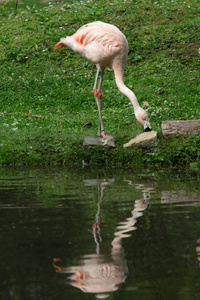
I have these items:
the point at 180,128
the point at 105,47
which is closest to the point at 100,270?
the point at 180,128

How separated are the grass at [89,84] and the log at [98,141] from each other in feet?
0.35

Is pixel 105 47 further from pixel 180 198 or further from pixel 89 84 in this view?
pixel 89 84

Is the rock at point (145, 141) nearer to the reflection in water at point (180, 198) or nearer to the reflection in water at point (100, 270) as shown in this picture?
the reflection in water at point (180, 198)

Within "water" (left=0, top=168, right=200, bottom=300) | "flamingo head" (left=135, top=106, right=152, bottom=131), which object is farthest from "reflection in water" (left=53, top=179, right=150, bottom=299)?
"flamingo head" (left=135, top=106, right=152, bottom=131)

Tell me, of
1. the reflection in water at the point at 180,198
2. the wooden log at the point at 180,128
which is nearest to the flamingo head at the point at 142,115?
the wooden log at the point at 180,128

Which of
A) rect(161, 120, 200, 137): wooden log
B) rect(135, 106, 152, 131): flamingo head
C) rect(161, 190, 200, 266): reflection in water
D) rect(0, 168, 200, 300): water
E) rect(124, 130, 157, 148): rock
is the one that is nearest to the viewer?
rect(0, 168, 200, 300): water

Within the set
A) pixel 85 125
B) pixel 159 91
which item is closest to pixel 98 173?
pixel 85 125

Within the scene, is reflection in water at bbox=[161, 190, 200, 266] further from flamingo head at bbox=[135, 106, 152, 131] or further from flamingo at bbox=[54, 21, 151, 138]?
flamingo at bbox=[54, 21, 151, 138]

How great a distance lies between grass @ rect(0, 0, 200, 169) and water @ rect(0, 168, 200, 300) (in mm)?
2627

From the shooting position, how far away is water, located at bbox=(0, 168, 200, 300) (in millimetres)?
3562

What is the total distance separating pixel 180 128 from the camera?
1053cm

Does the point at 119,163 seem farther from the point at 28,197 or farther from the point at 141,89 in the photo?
the point at 141,89

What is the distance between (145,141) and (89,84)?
6335 millimetres

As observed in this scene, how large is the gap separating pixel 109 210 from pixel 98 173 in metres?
3.50
